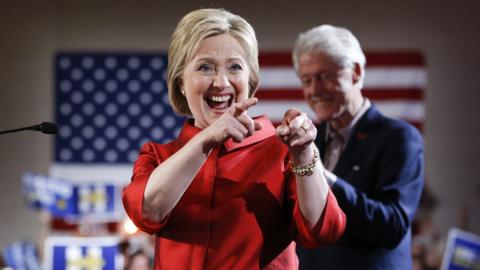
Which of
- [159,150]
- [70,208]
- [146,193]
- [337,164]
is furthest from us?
[70,208]

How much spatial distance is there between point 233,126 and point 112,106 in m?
5.58

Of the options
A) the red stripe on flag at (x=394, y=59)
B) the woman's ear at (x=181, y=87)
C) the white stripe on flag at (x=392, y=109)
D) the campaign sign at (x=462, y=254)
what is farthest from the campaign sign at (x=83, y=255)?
the red stripe on flag at (x=394, y=59)

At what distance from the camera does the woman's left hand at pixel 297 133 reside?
1.28 metres

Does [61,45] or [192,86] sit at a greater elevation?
[192,86]

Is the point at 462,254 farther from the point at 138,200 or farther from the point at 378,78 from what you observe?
the point at 138,200

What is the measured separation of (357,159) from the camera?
215 cm

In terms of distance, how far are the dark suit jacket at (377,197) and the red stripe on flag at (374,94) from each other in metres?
4.32

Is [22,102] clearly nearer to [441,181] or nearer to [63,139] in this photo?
[63,139]

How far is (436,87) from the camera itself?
6645 mm

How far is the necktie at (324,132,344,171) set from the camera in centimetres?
225

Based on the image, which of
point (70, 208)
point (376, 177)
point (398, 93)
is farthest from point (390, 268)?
point (398, 93)

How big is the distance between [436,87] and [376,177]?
467cm

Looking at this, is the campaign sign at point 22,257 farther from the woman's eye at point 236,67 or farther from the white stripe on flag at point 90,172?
the woman's eye at point 236,67

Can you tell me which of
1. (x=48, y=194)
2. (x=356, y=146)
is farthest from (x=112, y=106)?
(x=356, y=146)
